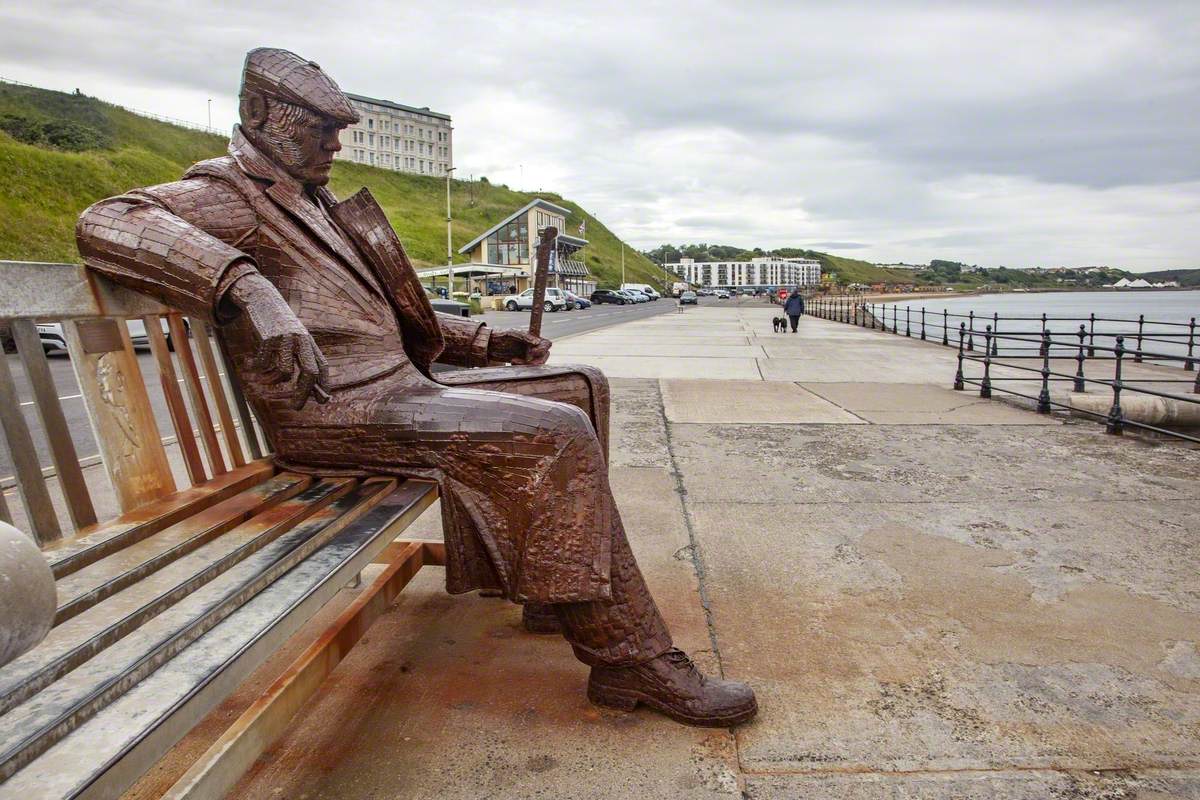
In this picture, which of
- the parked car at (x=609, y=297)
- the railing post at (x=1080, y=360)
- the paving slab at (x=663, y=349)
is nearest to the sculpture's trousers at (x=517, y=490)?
the railing post at (x=1080, y=360)

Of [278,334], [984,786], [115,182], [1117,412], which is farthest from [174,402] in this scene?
[115,182]

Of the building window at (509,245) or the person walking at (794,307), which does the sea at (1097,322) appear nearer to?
the person walking at (794,307)

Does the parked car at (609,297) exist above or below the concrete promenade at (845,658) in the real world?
below

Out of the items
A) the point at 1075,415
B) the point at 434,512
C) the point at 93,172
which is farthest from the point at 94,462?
the point at 93,172

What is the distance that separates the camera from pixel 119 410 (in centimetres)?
232

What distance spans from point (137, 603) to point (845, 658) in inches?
84.5

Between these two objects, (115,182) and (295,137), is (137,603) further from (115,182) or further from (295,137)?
(115,182)

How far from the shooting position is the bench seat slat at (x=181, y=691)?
1.03 metres

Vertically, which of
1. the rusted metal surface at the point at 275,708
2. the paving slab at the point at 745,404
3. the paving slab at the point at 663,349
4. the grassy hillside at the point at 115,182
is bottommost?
the paving slab at the point at 663,349

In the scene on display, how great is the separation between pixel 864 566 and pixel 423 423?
7.63ft

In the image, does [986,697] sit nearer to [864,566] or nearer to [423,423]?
[864,566]

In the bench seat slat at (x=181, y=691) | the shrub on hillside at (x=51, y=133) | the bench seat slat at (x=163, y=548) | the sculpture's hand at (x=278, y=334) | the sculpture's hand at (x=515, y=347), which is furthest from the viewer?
the shrub on hillside at (x=51, y=133)

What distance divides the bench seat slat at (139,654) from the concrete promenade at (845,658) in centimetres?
67

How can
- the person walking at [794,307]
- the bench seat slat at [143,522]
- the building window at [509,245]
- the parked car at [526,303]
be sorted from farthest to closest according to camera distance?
the building window at [509,245]
the parked car at [526,303]
the person walking at [794,307]
the bench seat slat at [143,522]
